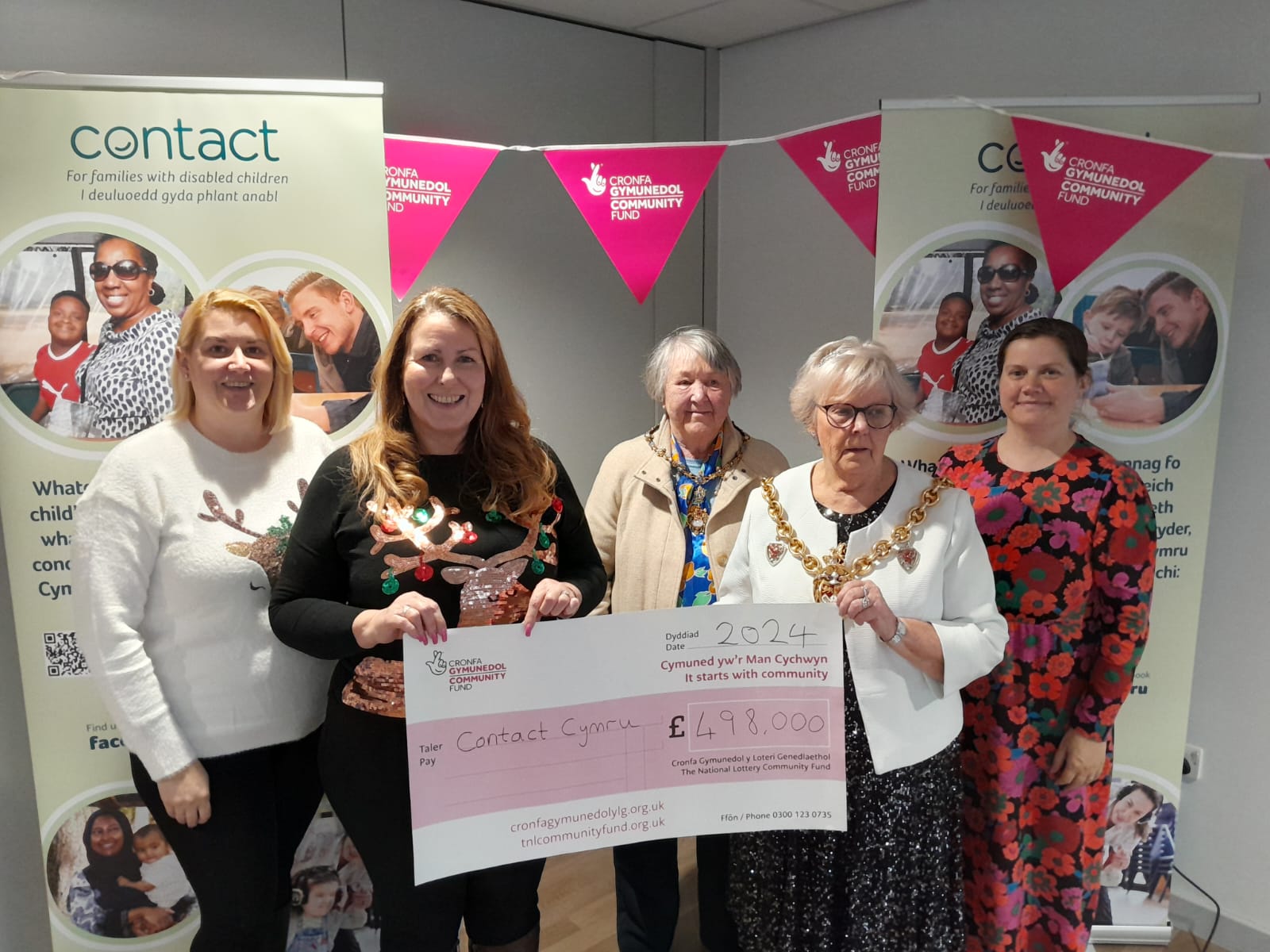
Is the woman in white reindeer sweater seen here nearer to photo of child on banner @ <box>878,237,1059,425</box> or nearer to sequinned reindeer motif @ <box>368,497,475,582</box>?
sequinned reindeer motif @ <box>368,497,475,582</box>

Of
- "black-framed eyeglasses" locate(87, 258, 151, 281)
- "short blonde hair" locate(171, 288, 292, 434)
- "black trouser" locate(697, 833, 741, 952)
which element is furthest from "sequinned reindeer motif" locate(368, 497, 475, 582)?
"black trouser" locate(697, 833, 741, 952)

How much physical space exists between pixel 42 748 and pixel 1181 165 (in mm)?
3161

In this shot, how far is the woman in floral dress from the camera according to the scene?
1.91 meters

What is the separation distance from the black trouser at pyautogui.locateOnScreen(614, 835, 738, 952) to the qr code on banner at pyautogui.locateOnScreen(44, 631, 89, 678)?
4.63 ft

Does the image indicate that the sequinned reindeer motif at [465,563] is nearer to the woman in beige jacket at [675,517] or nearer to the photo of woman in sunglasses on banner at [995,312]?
the woman in beige jacket at [675,517]

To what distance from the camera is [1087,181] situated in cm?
213

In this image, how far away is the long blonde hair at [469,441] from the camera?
162 cm

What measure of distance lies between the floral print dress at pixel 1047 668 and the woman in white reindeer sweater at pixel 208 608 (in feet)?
5.09

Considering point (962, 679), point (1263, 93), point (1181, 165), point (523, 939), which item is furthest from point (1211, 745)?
point (523, 939)

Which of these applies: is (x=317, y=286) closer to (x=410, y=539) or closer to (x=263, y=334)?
(x=263, y=334)

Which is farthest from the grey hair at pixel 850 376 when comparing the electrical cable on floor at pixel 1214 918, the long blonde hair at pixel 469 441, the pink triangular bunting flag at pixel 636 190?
the electrical cable on floor at pixel 1214 918

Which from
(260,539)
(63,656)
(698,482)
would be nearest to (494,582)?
(260,539)

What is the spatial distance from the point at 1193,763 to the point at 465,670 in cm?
237

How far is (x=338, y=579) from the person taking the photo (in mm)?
1652
